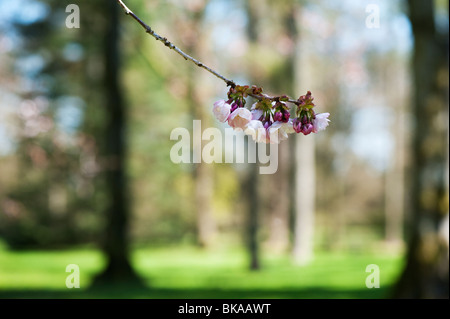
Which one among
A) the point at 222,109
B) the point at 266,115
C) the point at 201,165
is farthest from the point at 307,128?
the point at 201,165

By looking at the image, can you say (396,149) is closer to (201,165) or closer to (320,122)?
(201,165)

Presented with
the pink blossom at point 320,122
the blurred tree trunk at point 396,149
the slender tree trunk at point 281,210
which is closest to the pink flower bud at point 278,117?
the pink blossom at point 320,122

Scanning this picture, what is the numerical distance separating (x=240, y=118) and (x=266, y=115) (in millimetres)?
89

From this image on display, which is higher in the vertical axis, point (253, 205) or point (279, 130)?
point (253, 205)

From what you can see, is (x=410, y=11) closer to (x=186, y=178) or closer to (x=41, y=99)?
(x=41, y=99)

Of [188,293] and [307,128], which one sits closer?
[307,128]

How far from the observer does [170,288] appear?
8898mm

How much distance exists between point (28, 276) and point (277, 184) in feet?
56.1

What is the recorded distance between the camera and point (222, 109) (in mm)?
1664

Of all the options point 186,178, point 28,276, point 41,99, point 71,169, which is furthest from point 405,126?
point 28,276

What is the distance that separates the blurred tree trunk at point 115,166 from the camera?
975 cm

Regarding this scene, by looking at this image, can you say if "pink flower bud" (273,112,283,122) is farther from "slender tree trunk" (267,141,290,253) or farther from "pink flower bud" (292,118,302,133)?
"slender tree trunk" (267,141,290,253)

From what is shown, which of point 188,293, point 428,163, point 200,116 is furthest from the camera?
point 200,116

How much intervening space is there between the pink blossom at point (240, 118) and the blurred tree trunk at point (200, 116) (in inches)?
500
